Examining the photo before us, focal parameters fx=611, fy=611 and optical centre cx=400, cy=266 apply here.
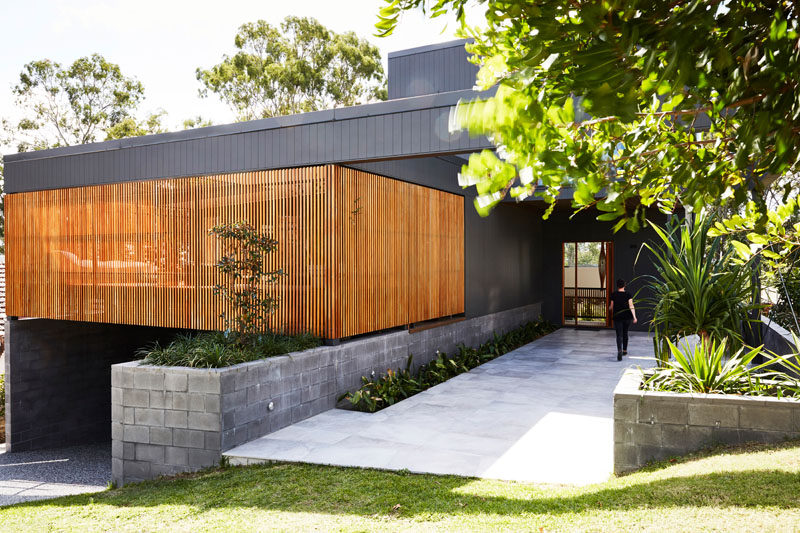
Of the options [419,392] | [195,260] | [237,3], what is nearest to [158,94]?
[237,3]

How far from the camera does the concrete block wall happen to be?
33.4 ft

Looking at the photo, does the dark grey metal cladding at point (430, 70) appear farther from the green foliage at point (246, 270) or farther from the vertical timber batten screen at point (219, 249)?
the green foliage at point (246, 270)

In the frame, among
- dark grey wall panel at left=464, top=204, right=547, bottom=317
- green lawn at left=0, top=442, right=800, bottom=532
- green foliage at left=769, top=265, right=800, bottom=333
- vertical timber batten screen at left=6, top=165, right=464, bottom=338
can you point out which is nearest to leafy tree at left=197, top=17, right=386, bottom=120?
dark grey wall panel at left=464, top=204, right=547, bottom=317

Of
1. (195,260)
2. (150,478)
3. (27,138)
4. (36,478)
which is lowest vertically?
(36,478)

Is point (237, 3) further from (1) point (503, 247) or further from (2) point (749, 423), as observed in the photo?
A: (2) point (749, 423)

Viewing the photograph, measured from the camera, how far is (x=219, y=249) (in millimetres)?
8367

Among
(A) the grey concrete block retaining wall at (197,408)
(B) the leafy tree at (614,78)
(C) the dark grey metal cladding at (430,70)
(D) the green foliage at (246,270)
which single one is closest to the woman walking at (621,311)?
(A) the grey concrete block retaining wall at (197,408)

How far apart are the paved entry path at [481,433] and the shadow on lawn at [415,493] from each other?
0.35 meters

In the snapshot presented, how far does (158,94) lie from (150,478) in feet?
80.1

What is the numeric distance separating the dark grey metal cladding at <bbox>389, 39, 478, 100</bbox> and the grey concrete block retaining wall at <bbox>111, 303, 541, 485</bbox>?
33.5ft

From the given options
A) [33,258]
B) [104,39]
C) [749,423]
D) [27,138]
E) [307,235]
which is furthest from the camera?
[104,39]

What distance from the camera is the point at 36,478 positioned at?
8695 mm

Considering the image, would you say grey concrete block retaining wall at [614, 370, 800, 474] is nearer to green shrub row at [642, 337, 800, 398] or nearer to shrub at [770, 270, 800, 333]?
green shrub row at [642, 337, 800, 398]

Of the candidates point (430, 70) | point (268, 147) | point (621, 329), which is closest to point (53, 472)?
point (268, 147)
